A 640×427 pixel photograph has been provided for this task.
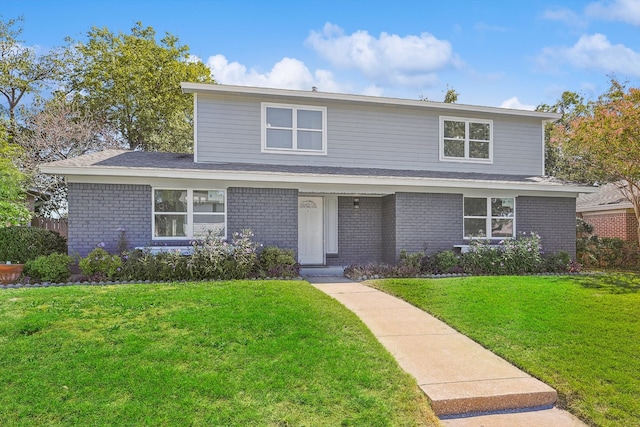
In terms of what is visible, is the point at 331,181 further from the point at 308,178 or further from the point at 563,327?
the point at 563,327

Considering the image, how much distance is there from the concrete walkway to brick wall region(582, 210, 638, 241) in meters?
15.4

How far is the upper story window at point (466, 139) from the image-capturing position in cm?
1468

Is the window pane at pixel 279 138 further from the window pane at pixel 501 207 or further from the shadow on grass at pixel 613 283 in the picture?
the shadow on grass at pixel 613 283

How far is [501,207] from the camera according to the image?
13.9 metres

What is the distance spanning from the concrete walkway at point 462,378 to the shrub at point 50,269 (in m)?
7.47

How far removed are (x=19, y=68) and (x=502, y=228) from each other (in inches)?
1006

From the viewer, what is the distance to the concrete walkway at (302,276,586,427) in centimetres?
412

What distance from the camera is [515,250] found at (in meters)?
12.6

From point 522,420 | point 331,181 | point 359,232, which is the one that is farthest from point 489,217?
point 522,420

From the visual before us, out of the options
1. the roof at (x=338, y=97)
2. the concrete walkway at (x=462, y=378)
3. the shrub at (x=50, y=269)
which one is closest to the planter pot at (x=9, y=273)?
the shrub at (x=50, y=269)

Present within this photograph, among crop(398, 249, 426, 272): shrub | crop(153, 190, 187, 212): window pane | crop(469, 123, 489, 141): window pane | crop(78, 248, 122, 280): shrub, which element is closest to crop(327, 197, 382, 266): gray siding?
crop(398, 249, 426, 272): shrub

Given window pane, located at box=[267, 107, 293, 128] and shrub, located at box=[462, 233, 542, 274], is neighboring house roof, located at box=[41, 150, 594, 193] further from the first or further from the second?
shrub, located at box=[462, 233, 542, 274]

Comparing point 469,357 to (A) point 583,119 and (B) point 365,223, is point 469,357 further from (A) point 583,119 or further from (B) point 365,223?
(A) point 583,119

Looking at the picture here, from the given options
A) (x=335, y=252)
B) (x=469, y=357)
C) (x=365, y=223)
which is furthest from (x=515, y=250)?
(x=469, y=357)
